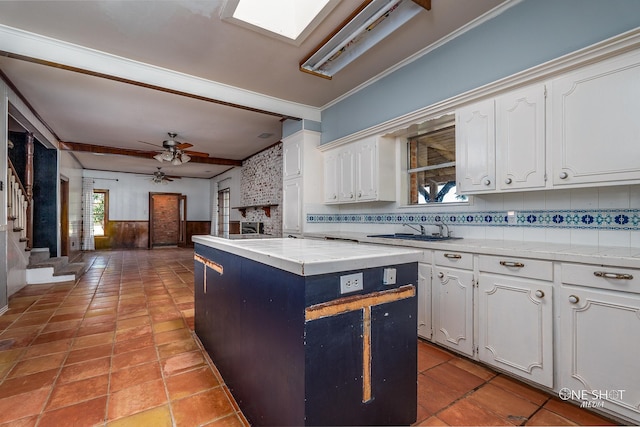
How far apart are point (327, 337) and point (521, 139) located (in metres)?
2.12

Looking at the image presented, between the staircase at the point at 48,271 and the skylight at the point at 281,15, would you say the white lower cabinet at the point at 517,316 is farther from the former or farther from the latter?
the staircase at the point at 48,271

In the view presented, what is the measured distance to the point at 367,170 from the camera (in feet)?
11.9

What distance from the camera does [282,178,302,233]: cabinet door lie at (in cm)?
457

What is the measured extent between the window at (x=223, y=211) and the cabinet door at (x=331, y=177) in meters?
6.38

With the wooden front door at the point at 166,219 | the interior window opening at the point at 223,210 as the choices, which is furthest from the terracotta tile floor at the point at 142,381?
the wooden front door at the point at 166,219

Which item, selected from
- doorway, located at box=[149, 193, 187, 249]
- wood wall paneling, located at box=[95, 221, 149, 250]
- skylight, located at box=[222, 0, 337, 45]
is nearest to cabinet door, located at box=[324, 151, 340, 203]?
skylight, located at box=[222, 0, 337, 45]

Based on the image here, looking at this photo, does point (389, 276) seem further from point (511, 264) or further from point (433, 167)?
point (433, 167)

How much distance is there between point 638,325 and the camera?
A: 4.93ft

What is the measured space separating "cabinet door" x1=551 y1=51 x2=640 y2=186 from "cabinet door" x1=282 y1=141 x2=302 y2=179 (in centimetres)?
322

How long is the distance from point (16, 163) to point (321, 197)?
6.01 metres

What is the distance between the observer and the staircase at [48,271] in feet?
15.9

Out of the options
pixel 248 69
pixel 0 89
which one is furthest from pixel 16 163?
pixel 248 69

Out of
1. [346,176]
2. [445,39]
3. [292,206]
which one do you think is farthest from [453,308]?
[292,206]

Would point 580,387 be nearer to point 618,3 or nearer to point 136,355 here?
point 618,3
